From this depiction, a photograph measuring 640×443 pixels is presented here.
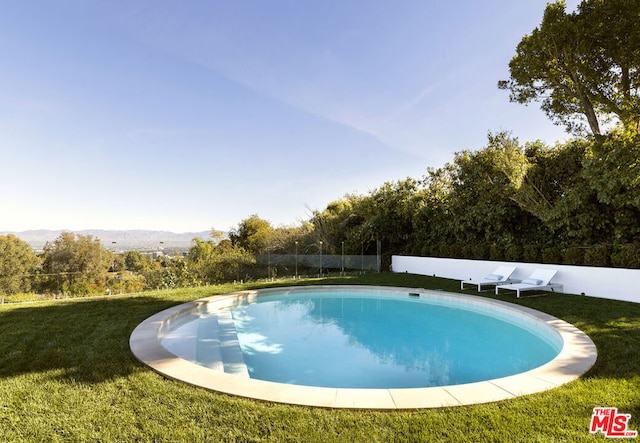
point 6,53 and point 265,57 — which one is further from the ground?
point 265,57

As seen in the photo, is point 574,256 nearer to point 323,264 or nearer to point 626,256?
point 626,256

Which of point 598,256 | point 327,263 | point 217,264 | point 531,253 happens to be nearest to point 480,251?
point 531,253

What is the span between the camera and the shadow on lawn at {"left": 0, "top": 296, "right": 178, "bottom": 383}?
428 cm

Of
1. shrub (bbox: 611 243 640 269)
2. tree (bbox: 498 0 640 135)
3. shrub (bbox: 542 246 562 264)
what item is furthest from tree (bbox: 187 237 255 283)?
shrub (bbox: 611 243 640 269)

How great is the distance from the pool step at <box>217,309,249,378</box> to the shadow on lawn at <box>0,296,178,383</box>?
1.35m

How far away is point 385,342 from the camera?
6.94 m

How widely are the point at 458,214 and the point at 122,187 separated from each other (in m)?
22.5

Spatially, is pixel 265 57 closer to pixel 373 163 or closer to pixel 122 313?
pixel 373 163

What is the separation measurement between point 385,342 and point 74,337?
5.63 m

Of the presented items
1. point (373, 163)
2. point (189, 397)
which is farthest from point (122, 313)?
point (373, 163)

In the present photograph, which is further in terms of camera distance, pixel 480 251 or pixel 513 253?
pixel 480 251

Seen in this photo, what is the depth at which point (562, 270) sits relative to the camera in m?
10.2

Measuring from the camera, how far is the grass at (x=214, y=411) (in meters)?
2.81

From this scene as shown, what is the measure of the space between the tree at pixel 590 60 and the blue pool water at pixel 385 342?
6956 mm
